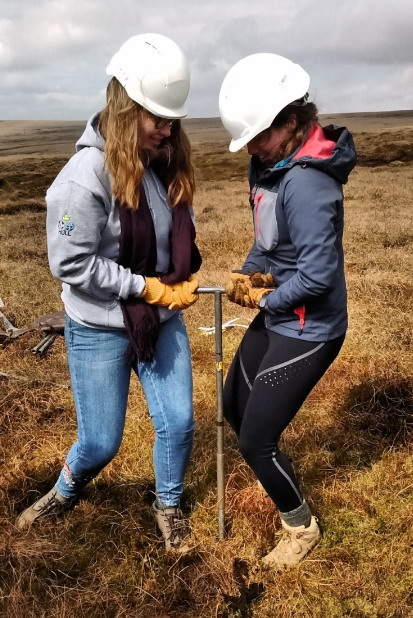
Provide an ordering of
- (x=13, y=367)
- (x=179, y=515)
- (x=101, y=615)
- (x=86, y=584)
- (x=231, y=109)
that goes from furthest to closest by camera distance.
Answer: (x=13, y=367), (x=179, y=515), (x=86, y=584), (x=101, y=615), (x=231, y=109)

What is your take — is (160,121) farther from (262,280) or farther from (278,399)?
(278,399)

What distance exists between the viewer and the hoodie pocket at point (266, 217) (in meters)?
2.40

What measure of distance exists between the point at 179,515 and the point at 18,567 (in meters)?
0.85

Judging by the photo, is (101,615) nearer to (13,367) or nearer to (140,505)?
(140,505)

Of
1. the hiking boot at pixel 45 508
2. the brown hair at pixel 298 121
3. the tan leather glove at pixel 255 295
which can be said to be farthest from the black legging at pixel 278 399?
the hiking boot at pixel 45 508

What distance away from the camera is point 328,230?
2.21 m

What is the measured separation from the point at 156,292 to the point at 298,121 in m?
0.96

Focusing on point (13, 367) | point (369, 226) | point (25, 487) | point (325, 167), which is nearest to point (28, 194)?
point (369, 226)

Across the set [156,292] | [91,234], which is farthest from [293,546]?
[91,234]

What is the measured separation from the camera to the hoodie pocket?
2404 mm

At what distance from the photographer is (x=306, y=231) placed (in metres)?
2.20

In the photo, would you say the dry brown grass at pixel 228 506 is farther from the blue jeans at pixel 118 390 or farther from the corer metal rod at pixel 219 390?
the blue jeans at pixel 118 390

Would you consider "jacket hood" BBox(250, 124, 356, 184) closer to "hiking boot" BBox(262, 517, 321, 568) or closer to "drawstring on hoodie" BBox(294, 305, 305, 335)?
"drawstring on hoodie" BBox(294, 305, 305, 335)

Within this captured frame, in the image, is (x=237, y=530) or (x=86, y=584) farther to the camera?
(x=237, y=530)
